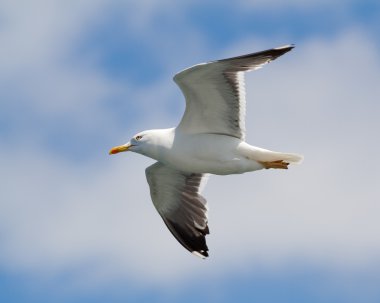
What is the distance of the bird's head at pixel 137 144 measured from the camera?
14.4 m

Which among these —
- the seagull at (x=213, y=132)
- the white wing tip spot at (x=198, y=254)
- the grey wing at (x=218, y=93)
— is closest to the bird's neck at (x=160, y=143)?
the seagull at (x=213, y=132)

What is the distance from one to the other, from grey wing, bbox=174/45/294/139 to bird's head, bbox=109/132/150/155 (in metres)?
0.57

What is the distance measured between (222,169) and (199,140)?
0.53 m

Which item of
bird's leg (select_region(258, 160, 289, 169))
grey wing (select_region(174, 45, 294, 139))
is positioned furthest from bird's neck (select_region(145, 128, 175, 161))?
bird's leg (select_region(258, 160, 289, 169))

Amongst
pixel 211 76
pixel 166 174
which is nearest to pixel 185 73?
pixel 211 76

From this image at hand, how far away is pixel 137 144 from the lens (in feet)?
47.8

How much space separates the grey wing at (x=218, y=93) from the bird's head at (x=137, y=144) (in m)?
0.57

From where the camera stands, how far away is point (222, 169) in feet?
46.2

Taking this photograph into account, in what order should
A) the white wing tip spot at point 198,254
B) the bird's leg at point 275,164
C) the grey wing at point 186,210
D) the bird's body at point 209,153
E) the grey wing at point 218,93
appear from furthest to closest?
the grey wing at point 186,210
the white wing tip spot at point 198,254
the bird's leg at point 275,164
the bird's body at point 209,153
the grey wing at point 218,93

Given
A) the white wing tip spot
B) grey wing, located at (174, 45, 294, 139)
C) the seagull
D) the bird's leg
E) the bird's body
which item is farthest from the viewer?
the white wing tip spot

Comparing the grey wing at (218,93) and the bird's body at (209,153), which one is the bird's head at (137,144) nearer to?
the bird's body at (209,153)

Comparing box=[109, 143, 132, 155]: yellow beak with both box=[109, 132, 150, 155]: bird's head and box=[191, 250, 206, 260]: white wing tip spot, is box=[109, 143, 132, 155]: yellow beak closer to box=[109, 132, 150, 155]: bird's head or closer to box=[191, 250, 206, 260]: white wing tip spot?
box=[109, 132, 150, 155]: bird's head

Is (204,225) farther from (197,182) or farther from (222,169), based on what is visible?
(222,169)

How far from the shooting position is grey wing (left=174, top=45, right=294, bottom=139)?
13273mm
